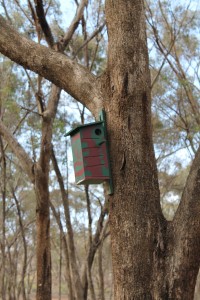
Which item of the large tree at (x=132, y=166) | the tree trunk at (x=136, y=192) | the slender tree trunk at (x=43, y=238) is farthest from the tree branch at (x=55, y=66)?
the slender tree trunk at (x=43, y=238)

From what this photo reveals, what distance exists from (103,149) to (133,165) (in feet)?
0.73

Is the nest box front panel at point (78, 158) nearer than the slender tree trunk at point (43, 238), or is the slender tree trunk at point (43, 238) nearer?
the nest box front panel at point (78, 158)

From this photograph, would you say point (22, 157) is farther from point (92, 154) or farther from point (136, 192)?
point (136, 192)

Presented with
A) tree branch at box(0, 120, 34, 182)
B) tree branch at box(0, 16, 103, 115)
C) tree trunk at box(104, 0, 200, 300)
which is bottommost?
tree trunk at box(104, 0, 200, 300)

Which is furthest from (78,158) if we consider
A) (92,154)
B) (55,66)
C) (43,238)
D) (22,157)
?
(43,238)

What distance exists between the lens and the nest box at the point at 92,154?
9.69 ft

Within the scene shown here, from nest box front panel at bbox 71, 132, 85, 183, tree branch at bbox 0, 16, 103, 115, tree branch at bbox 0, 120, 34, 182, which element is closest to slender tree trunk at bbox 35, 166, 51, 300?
tree branch at bbox 0, 120, 34, 182

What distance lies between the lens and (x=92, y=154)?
118 inches

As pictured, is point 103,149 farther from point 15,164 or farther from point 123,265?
point 15,164

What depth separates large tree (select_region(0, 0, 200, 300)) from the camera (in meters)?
2.74

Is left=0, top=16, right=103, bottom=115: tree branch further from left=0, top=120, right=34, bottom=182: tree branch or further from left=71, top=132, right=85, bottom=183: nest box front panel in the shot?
left=0, top=120, right=34, bottom=182: tree branch

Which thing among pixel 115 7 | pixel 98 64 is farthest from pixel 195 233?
pixel 98 64

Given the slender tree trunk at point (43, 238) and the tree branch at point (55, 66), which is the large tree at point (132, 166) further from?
the slender tree trunk at point (43, 238)

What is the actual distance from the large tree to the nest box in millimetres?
50
